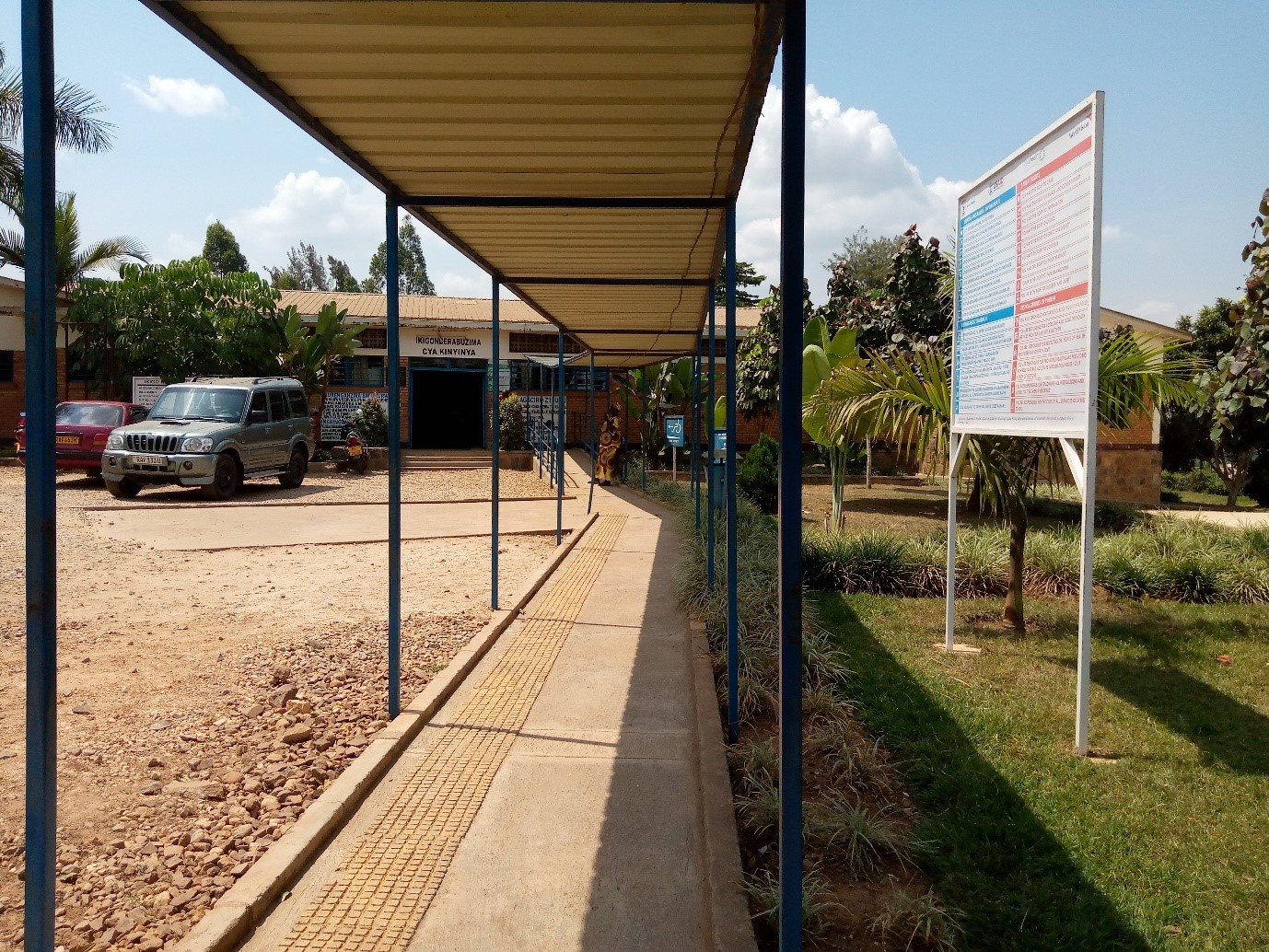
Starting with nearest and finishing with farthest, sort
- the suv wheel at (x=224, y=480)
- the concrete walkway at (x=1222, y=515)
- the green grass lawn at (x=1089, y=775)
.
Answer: the green grass lawn at (x=1089, y=775) < the concrete walkway at (x=1222, y=515) < the suv wheel at (x=224, y=480)

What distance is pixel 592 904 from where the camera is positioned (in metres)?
3.34

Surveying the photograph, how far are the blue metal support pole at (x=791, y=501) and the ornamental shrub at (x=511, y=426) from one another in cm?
2187

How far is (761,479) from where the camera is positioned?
569 inches

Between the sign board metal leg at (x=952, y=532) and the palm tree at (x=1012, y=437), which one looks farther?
the palm tree at (x=1012, y=437)

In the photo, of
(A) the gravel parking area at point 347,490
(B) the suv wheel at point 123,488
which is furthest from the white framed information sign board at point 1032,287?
(B) the suv wheel at point 123,488

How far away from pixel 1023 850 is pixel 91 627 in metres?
6.68

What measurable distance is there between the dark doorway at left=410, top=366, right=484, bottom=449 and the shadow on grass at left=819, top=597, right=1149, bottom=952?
24.6 m

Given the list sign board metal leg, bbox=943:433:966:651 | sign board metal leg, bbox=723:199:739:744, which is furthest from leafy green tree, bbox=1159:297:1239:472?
sign board metal leg, bbox=723:199:739:744

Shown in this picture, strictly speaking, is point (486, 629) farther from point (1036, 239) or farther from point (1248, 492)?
point (1248, 492)

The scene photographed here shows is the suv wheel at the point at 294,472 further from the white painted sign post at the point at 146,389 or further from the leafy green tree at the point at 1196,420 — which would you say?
the leafy green tree at the point at 1196,420

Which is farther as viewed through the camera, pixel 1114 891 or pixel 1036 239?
pixel 1036 239

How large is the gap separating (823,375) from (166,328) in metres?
18.9

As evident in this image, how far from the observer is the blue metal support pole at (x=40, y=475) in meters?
2.46

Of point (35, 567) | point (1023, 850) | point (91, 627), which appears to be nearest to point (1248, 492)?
point (1023, 850)
